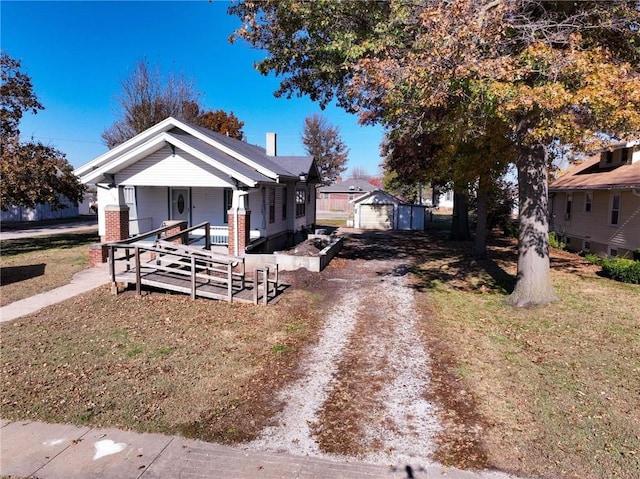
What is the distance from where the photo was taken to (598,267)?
16.4m

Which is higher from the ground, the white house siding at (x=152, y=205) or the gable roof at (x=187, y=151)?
the gable roof at (x=187, y=151)

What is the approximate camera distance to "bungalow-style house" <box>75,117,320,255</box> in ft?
48.2

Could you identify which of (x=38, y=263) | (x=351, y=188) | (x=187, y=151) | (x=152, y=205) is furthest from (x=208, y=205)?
(x=351, y=188)

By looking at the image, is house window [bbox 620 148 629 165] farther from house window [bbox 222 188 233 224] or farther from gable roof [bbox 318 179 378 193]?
gable roof [bbox 318 179 378 193]

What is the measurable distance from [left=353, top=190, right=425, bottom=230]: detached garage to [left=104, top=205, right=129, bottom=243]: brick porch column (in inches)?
949

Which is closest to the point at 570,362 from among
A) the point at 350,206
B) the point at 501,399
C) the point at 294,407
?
the point at 501,399

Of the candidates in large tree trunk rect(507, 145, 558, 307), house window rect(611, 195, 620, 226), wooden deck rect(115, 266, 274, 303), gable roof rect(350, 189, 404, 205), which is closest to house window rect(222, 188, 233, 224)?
wooden deck rect(115, 266, 274, 303)

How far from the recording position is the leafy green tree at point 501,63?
7875 millimetres

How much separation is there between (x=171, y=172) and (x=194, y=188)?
3.07 metres

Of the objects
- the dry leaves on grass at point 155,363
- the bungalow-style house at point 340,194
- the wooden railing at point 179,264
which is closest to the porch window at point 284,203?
the wooden railing at point 179,264

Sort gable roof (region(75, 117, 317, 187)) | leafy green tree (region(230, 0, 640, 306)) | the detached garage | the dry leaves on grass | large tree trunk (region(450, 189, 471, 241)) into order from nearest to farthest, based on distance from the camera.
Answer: the dry leaves on grass < leafy green tree (region(230, 0, 640, 306)) < gable roof (region(75, 117, 317, 187)) < large tree trunk (region(450, 189, 471, 241)) < the detached garage

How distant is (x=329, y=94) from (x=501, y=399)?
1077 centimetres

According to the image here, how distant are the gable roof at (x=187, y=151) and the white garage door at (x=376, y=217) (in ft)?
61.5

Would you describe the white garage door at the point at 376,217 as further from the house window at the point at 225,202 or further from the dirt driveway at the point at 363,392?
the dirt driveway at the point at 363,392
